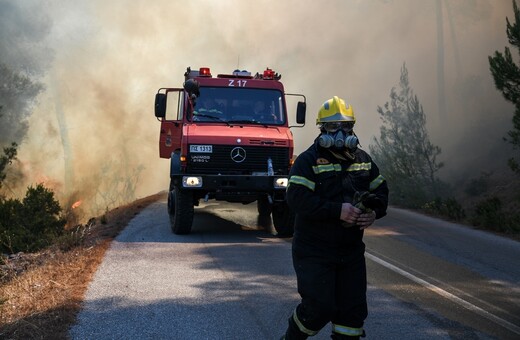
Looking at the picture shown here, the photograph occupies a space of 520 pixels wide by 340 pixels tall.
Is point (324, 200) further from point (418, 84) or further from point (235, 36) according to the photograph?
point (235, 36)

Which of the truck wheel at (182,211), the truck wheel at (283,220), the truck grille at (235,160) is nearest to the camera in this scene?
the truck grille at (235,160)

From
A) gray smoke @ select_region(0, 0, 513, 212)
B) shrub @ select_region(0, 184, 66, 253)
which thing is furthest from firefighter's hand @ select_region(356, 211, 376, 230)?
gray smoke @ select_region(0, 0, 513, 212)

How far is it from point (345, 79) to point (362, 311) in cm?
3969

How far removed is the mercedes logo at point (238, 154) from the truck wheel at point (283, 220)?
3.45 feet

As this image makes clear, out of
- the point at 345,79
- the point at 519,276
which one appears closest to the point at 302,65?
the point at 345,79

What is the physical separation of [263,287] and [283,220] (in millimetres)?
3541

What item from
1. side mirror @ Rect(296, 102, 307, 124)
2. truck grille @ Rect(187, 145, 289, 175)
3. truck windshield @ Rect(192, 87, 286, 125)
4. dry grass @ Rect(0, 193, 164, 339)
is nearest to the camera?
dry grass @ Rect(0, 193, 164, 339)

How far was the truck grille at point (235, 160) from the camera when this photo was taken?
8797 millimetres

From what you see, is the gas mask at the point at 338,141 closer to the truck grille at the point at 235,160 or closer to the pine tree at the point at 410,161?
the truck grille at the point at 235,160

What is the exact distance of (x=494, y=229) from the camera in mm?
11422

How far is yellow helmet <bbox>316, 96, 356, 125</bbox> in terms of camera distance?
341cm

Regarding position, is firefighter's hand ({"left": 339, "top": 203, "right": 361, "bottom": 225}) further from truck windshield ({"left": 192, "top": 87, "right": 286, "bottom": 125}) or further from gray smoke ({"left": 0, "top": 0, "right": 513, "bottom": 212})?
gray smoke ({"left": 0, "top": 0, "right": 513, "bottom": 212})

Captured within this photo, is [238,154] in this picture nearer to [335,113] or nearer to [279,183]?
[279,183]

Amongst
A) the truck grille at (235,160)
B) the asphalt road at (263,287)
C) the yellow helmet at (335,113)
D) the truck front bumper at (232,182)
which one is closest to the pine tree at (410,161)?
the asphalt road at (263,287)
